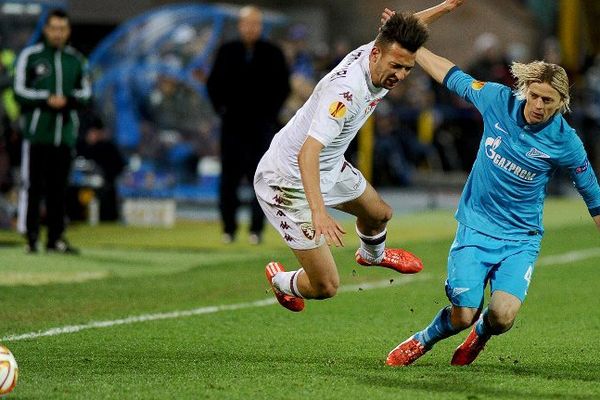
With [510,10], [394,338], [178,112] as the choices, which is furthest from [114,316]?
[510,10]

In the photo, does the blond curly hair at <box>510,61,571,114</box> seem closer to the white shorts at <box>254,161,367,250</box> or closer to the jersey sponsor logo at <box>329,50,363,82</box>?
the jersey sponsor logo at <box>329,50,363,82</box>

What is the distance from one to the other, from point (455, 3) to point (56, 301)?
13.9ft

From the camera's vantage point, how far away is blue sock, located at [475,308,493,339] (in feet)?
26.8

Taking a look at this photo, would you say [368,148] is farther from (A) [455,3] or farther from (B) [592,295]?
(A) [455,3]

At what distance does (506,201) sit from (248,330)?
2.38 metres

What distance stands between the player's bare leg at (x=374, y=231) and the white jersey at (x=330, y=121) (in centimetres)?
49

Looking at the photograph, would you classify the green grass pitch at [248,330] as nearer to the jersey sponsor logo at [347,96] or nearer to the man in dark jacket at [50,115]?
the man in dark jacket at [50,115]

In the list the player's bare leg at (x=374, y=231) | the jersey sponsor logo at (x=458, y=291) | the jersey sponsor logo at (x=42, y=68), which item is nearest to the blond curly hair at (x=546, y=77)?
the jersey sponsor logo at (x=458, y=291)

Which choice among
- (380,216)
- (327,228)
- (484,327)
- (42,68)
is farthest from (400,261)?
(42,68)

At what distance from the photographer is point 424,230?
60.4 feet

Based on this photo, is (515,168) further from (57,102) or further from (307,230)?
(57,102)

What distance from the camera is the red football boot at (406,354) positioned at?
8258mm

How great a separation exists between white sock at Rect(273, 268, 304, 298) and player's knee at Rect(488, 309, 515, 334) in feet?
4.54

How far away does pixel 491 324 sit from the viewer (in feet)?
26.6
